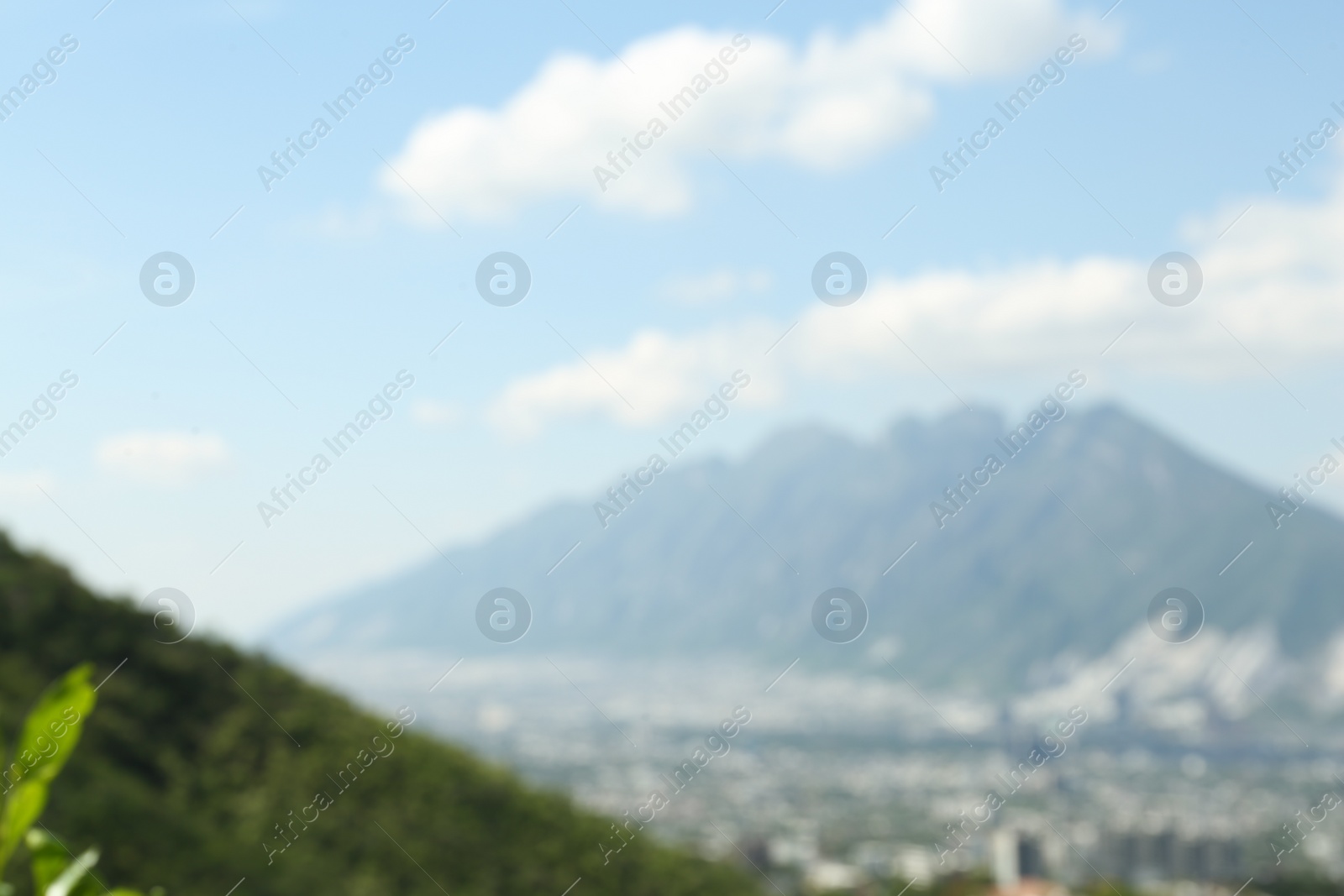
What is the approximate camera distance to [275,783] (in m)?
12.0

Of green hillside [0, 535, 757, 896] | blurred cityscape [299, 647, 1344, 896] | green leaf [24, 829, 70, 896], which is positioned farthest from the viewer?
blurred cityscape [299, 647, 1344, 896]

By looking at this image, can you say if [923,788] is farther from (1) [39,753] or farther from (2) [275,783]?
(1) [39,753]

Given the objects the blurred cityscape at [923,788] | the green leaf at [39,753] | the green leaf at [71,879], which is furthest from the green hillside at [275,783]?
the green leaf at [39,753]

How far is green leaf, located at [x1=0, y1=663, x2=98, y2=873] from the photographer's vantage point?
3.71 feet

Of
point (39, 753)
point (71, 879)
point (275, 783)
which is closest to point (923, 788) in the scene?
point (275, 783)

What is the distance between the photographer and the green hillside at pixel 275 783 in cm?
994

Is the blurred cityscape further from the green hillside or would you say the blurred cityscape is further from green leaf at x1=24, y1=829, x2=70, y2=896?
green leaf at x1=24, y1=829, x2=70, y2=896

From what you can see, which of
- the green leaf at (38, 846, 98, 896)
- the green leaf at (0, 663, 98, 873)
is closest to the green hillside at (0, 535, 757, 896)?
the green leaf at (38, 846, 98, 896)

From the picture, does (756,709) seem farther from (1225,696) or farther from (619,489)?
(619,489)

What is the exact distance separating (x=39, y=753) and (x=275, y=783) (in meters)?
11.8

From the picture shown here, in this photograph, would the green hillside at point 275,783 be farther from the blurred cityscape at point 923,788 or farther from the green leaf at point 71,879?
the green leaf at point 71,879

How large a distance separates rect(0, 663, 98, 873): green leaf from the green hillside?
8.67m

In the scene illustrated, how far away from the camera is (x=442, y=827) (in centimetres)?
1266

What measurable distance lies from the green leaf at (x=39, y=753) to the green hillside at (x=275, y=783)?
8669 mm
